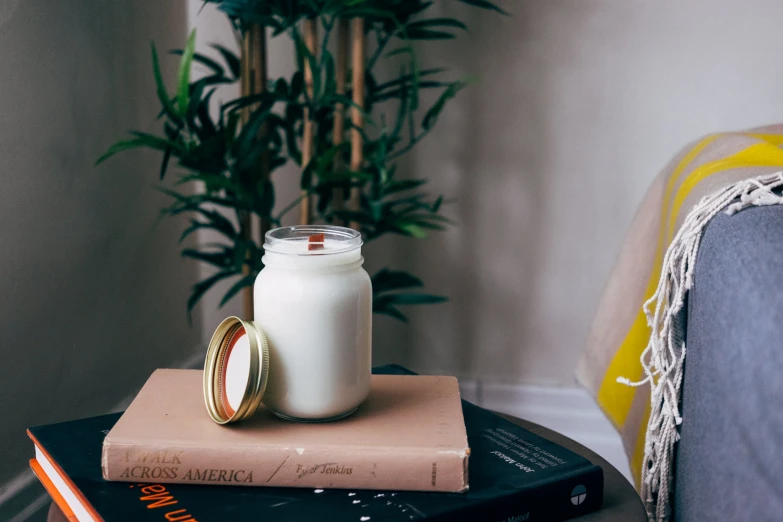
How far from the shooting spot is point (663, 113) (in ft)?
4.69

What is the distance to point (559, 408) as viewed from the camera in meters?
1.59

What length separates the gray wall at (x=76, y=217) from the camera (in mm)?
1037

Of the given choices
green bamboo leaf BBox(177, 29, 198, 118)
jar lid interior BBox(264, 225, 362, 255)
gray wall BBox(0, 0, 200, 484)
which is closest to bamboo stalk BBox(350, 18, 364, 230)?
green bamboo leaf BBox(177, 29, 198, 118)

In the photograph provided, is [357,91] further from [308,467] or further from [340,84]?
[308,467]

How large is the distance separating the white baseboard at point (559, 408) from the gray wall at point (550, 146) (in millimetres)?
26

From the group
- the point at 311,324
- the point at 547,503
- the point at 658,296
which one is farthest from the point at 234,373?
the point at 658,296

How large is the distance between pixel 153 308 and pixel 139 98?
0.41 metres

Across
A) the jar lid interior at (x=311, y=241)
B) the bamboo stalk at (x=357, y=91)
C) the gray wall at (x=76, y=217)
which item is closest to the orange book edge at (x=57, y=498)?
the jar lid interior at (x=311, y=241)

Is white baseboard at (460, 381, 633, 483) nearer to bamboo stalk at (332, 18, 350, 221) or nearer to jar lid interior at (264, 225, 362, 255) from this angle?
bamboo stalk at (332, 18, 350, 221)

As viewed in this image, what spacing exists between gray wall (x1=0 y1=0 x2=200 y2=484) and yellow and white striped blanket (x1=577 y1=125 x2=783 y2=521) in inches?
32.0

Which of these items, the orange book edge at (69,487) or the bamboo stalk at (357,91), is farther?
the bamboo stalk at (357,91)

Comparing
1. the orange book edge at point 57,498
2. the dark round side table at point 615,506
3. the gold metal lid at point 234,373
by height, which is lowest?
the dark round side table at point 615,506

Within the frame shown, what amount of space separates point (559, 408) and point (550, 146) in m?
0.57

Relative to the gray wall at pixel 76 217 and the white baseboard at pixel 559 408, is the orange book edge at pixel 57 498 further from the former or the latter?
the white baseboard at pixel 559 408
